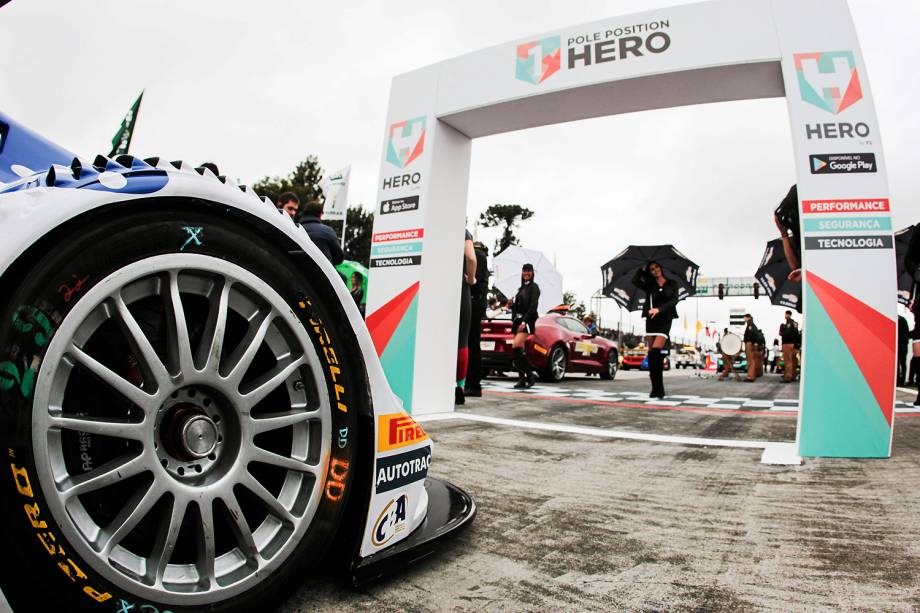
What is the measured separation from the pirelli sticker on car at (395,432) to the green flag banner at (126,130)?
2.47 metres

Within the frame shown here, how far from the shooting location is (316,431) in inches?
50.6

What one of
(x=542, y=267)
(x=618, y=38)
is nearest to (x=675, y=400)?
(x=618, y=38)

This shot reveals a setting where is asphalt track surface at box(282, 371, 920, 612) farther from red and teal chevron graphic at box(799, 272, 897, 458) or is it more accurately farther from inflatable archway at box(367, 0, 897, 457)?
inflatable archway at box(367, 0, 897, 457)

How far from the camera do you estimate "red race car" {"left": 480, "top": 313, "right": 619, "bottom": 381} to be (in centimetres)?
972

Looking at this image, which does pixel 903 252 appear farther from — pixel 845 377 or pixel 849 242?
pixel 845 377

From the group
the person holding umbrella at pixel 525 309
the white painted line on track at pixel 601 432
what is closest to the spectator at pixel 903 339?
the person holding umbrella at pixel 525 309

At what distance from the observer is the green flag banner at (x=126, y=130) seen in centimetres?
310

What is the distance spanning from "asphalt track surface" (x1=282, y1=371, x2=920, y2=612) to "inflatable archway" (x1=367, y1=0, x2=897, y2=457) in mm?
714

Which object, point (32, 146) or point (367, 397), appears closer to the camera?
point (367, 397)

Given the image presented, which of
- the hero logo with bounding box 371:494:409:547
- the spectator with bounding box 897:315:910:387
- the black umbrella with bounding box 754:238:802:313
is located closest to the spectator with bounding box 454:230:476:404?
the hero logo with bounding box 371:494:409:547

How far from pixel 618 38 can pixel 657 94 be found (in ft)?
1.94

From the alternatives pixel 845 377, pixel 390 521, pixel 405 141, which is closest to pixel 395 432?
pixel 390 521

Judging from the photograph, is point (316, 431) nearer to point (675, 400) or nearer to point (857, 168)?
point (857, 168)

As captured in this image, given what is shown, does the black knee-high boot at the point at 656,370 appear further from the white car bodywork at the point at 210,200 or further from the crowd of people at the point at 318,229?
the white car bodywork at the point at 210,200
